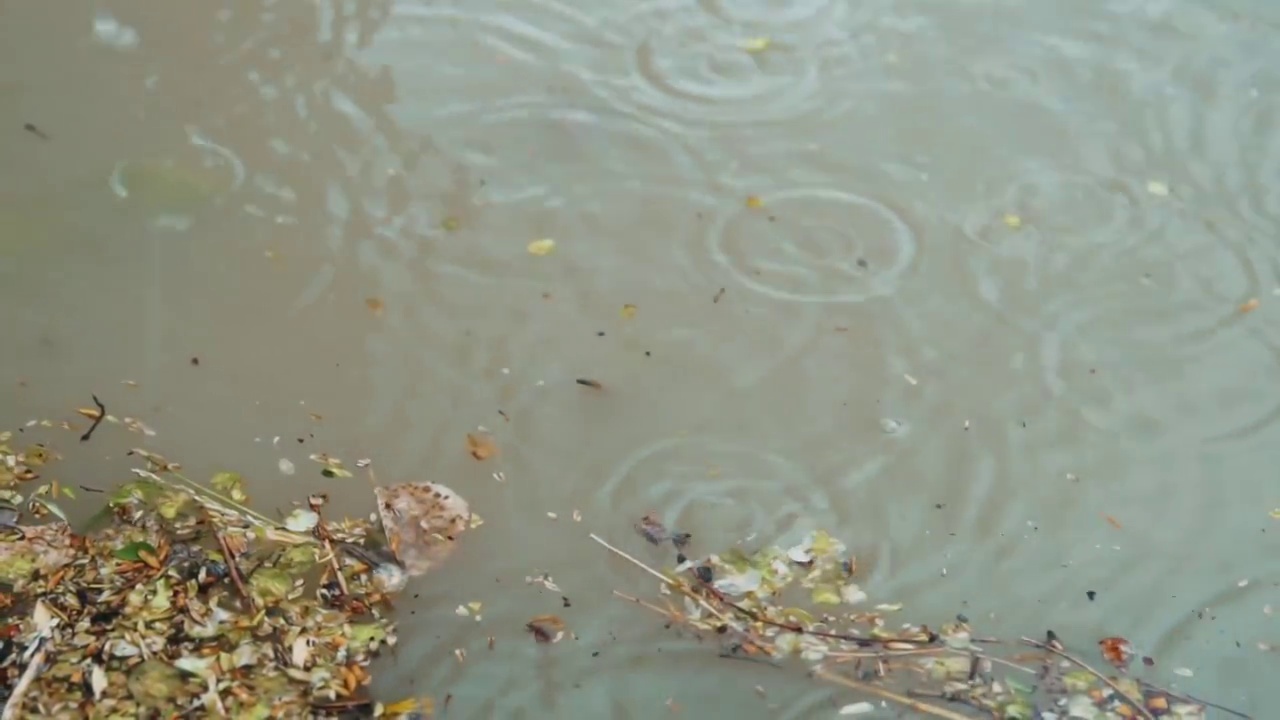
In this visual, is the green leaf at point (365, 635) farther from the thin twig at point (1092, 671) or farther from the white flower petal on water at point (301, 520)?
the thin twig at point (1092, 671)

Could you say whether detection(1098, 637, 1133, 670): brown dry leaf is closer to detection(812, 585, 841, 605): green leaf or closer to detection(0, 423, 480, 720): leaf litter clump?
detection(812, 585, 841, 605): green leaf

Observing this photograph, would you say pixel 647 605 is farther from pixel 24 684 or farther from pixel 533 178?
pixel 533 178

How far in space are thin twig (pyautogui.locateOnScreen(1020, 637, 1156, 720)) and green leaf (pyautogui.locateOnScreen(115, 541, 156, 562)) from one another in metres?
1.41

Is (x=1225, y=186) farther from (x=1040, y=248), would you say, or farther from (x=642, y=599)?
(x=642, y=599)

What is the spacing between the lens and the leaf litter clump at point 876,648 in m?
1.81

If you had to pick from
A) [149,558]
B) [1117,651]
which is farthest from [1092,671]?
[149,558]

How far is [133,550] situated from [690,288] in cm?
118

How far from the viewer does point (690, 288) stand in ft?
7.79

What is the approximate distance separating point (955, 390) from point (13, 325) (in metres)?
1.85

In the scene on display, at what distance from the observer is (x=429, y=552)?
1942 millimetres

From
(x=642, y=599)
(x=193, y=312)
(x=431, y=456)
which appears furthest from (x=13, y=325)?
(x=642, y=599)

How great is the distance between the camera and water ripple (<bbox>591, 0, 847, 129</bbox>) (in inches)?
109

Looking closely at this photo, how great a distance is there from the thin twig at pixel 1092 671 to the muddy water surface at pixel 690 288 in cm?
6

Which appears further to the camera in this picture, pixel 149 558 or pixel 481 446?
pixel 481 446
